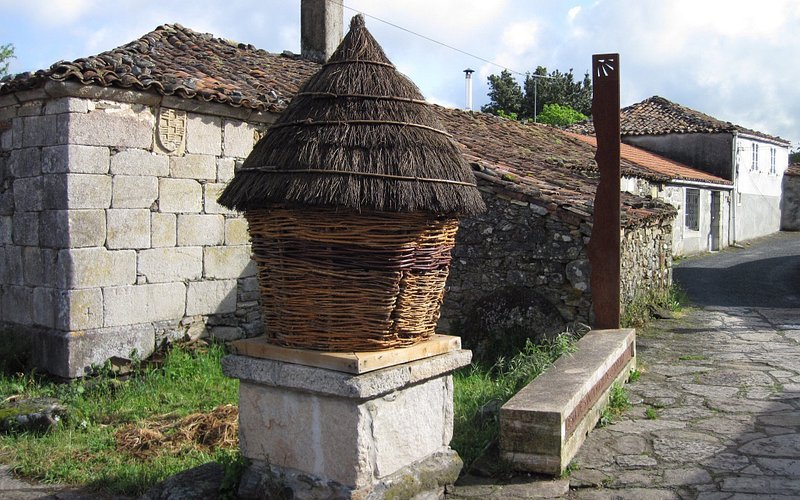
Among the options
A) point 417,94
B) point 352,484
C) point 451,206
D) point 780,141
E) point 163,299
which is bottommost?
point 352,484

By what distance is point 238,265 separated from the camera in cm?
878

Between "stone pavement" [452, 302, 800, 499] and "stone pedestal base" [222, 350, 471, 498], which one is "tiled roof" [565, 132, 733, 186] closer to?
"stone pavement" [452, 302, 800, 499]

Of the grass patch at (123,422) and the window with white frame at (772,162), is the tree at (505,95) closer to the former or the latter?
the window with white frame at (772,162)

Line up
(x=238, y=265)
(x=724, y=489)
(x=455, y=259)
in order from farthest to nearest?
(x=455, y=259)
(x=238, y=265)
(x=724, y=489)

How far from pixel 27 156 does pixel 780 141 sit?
93.4 feet

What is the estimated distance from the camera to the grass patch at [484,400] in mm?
Answer: 5059

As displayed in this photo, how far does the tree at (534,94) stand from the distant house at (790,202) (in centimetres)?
1131

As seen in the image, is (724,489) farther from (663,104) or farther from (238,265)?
(663,104)

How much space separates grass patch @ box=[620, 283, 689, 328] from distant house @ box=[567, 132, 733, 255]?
18.9 ft

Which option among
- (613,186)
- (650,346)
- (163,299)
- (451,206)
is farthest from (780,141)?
(451,206)

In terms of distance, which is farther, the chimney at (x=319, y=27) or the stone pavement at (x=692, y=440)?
the chimney at (x=319, y=27)

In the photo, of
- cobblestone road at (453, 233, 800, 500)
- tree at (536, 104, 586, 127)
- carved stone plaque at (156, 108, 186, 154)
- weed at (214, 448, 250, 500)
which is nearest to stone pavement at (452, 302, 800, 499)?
cobblestone road at (453, 233, 800, 500)

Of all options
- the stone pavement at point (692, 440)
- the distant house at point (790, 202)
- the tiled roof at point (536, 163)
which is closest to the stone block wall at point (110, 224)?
the stone pavement at point (692, 440)

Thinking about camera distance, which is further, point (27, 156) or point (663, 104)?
point (663, 104)
